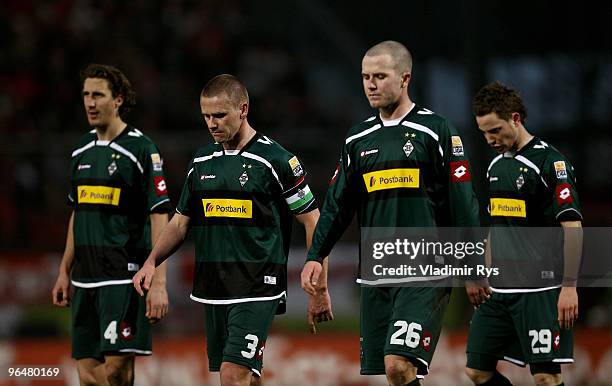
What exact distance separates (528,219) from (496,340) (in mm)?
898

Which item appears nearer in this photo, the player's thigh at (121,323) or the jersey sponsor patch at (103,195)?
the player's thigh at (121,323)

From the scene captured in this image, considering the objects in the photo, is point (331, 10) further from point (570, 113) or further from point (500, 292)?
point (500, 292)

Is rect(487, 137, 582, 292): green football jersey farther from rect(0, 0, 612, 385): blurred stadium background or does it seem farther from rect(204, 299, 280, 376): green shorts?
rect(0, 0, 612, 385): blurred stadium background

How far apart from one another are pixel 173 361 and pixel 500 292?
14.0 feet

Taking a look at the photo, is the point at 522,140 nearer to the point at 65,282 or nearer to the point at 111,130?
the point at 111,130

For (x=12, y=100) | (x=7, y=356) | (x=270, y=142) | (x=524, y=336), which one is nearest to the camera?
(x=270, y=142)

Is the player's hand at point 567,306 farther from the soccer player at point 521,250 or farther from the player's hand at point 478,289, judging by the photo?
the player's hand at point 478,289

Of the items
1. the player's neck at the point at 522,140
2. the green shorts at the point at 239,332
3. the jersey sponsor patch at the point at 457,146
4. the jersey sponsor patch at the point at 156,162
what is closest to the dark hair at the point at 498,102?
the player's neck at the point at 522,140

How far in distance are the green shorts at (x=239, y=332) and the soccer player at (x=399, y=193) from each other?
0.44m

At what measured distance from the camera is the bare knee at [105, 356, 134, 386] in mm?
7734

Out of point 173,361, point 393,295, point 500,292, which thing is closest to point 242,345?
point 393,295

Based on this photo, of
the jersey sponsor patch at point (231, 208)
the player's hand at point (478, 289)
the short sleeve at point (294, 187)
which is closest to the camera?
the player's hand at point (478, 289)

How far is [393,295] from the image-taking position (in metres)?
6.67

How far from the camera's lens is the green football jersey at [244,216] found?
6.89 metres
